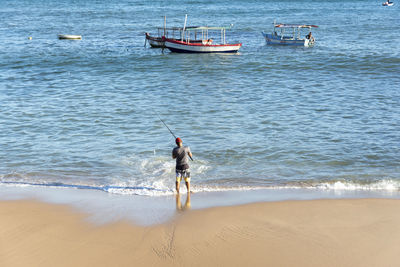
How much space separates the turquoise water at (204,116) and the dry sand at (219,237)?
1991mm

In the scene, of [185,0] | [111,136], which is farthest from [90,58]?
[185,0]

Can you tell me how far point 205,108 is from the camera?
73.9 feet

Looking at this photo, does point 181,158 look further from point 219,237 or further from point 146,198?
point 219,237

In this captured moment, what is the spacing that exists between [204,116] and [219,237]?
1144 cm

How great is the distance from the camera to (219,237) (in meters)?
10.0

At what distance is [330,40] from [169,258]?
41.7 meters

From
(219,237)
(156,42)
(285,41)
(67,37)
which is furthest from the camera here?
(67,37)

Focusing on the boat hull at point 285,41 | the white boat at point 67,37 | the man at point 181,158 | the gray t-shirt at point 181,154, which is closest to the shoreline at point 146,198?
the man at point 181,158

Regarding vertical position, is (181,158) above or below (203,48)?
above

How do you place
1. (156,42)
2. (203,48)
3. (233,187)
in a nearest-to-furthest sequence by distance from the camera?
(233,187), (203,48), (156,42)

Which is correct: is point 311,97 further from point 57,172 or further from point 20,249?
point 20,249

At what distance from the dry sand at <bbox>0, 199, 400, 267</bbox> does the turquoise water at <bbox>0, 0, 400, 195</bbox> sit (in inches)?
78.4

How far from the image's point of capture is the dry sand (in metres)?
9.25

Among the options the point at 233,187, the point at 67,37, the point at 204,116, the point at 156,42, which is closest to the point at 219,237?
the point at 233,187
